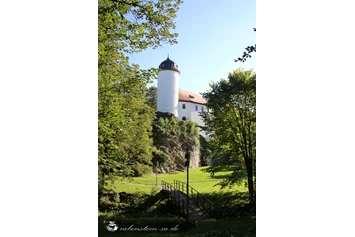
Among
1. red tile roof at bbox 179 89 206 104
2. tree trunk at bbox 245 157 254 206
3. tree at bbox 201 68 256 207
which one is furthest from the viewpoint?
red tile roof at bbox 179 89 206 104

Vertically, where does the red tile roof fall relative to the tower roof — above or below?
below

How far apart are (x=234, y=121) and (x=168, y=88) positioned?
35686 mm

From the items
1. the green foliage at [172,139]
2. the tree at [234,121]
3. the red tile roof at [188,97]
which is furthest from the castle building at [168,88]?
the tree at [234,121]

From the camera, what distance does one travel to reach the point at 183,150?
37688mm

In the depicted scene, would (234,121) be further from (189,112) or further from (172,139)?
(189,112)

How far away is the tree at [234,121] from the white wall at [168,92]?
33810 millimetres

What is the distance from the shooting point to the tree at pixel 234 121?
45.4 feet

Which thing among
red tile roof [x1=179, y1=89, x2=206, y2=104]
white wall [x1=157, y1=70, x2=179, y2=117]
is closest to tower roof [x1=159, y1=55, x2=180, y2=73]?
white wall [x1=157, y1=70, x2=179, y2=117]

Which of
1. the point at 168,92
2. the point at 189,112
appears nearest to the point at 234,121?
the point at 168,92

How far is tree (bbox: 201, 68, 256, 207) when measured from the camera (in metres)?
13.9

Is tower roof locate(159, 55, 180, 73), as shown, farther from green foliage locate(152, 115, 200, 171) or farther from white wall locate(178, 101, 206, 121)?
green foliage locate(152, 115, 200, 171)
